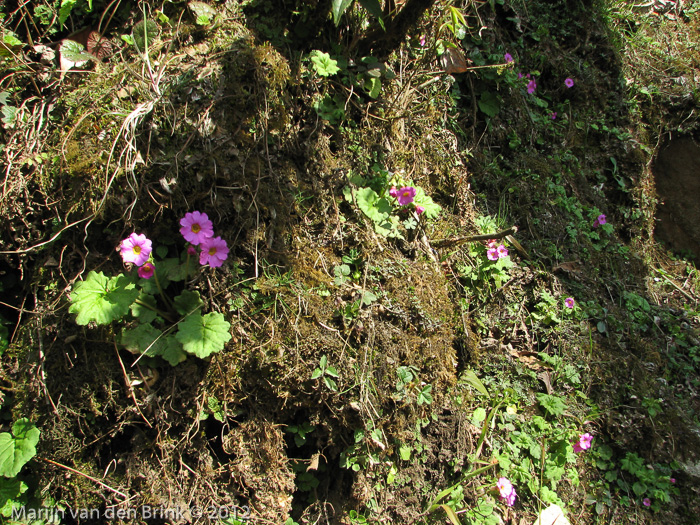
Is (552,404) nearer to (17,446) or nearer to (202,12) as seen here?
(17,446)

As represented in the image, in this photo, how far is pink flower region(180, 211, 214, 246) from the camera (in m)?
1.96

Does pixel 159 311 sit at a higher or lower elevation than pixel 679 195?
lower

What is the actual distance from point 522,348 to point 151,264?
2234mm

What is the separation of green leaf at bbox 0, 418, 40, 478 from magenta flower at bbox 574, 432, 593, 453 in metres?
2.83

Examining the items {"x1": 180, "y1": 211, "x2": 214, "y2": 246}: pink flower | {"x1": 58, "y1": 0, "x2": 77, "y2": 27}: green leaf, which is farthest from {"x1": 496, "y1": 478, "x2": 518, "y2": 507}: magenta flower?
{"x1": 58, "y1": 0, "x2": 77, "y2": 27}: green leaf

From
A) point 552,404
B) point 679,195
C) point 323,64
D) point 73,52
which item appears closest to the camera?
point 73,52

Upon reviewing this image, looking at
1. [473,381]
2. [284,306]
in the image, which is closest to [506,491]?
[473,381]

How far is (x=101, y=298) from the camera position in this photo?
1.91 metres

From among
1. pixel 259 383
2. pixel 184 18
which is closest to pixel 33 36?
pixel 184 18

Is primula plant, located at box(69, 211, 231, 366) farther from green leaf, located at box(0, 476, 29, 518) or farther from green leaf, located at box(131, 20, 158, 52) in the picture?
green leaf, located at box(131, 20, 158, 52)

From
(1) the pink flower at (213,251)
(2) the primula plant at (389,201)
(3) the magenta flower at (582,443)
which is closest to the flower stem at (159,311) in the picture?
(1) the pink flower at (213,251)

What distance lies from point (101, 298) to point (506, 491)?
2219 millimetres

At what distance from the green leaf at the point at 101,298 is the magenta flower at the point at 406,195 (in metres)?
1.46

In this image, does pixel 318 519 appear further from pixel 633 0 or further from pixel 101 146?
pixel 633 0
